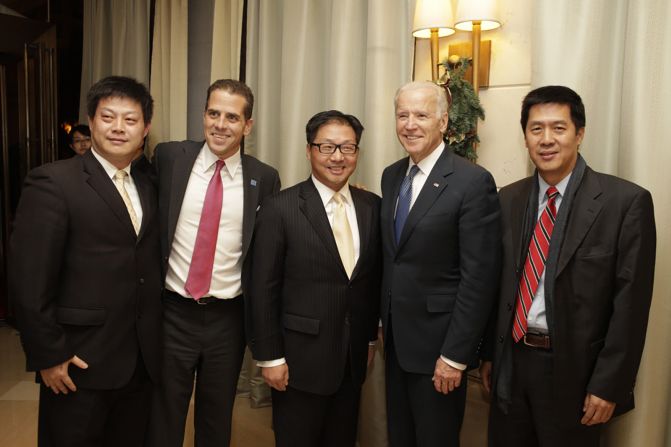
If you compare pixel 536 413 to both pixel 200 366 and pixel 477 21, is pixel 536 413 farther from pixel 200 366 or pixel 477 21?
pixel 477 21

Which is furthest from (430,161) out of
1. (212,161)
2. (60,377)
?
(60,377)

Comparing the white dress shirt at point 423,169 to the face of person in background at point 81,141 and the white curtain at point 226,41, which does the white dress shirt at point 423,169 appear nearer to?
the white curtain at point 226,41

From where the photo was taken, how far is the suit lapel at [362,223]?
2.21 m

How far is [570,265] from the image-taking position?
1.90 metres

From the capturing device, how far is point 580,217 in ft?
6.27

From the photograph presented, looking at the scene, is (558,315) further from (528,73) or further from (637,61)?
(528,73)

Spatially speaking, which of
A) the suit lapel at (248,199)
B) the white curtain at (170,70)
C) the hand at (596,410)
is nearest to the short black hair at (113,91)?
the suit lapel at (248,199)

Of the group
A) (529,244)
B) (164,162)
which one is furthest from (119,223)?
(529,244)

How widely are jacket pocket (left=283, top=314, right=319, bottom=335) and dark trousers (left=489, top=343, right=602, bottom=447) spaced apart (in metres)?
0.75

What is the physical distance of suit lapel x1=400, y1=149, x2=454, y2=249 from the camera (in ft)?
6.80

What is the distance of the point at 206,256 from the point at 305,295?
465 millimetres

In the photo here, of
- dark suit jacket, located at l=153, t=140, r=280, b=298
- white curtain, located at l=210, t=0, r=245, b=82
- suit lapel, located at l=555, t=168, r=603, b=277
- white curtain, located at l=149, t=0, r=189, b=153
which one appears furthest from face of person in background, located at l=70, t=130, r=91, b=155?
suit lapel, located at l=555, t=168, r=603, b=277

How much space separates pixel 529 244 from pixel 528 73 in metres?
1.01

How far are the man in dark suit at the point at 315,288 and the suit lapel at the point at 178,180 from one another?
1.19 feet
